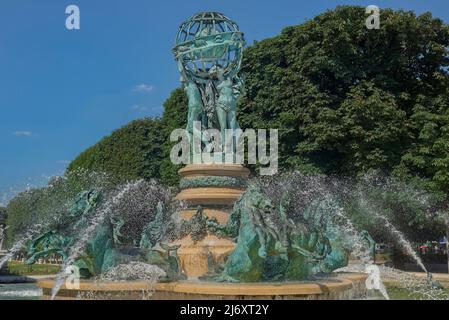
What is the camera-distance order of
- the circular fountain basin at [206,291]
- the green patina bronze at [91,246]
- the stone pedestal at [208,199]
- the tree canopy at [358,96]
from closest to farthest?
1. the circular fountain basin at [206,291]
2. the green patina bronze at [91,246]
3. the stone pedestal at [208,199]
4. the tree canopy at [358,96]

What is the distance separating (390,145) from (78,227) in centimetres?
2081

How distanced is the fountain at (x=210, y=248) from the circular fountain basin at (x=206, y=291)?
0.02m

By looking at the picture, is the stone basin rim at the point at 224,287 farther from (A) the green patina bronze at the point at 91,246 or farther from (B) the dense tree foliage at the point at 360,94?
(B) the dense tree foliage at the point at 360,94

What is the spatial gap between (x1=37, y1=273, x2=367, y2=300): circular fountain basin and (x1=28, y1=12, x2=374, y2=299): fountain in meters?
0.02

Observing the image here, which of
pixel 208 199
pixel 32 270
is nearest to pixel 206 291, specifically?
pixel 208 199

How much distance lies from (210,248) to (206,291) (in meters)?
5.75

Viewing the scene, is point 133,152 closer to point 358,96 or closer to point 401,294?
point 358,96

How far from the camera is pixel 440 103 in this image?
31.1 meters

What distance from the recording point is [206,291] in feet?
40.7

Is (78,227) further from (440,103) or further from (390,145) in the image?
(440,103)

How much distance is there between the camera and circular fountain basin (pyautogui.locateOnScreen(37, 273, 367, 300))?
12094mm

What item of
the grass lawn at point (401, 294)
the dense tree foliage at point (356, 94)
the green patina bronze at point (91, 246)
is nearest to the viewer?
the green patina bronze at point (91, 246)

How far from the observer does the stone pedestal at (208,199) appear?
1784 centimetres

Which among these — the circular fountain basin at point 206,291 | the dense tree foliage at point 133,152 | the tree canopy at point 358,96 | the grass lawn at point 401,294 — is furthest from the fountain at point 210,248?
the dense tree foliage at point 133,152
